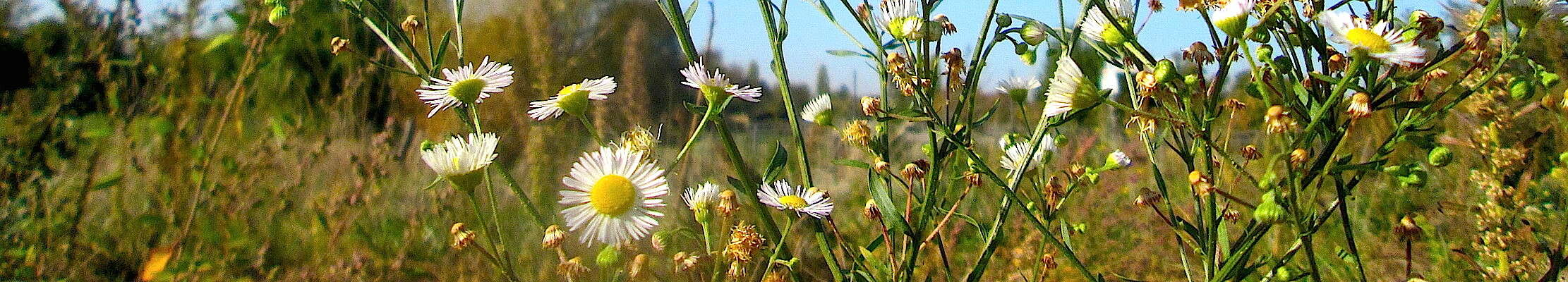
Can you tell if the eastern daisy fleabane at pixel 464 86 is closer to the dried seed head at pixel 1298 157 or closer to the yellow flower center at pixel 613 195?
the yellow flower center at pixel 613 195

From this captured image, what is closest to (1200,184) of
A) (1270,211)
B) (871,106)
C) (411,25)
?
(1270,211)

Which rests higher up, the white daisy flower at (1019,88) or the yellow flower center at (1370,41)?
the yellow flower center at (1370,41)

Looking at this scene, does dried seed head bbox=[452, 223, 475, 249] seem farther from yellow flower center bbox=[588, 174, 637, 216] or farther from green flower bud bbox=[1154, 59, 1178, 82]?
green flower bud bbox=[1154, 59, 1178, 82]

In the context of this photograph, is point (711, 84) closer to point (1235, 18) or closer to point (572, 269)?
point (572, 269)

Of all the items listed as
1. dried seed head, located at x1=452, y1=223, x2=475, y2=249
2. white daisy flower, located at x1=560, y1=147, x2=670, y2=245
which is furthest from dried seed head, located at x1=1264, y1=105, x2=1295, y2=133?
dried seed head, located at x1=452, y1=223, x2=475, y2=249

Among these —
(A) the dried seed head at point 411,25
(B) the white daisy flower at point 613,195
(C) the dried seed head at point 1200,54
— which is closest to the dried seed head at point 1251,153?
(C) the dried seed head at point 1200,54
